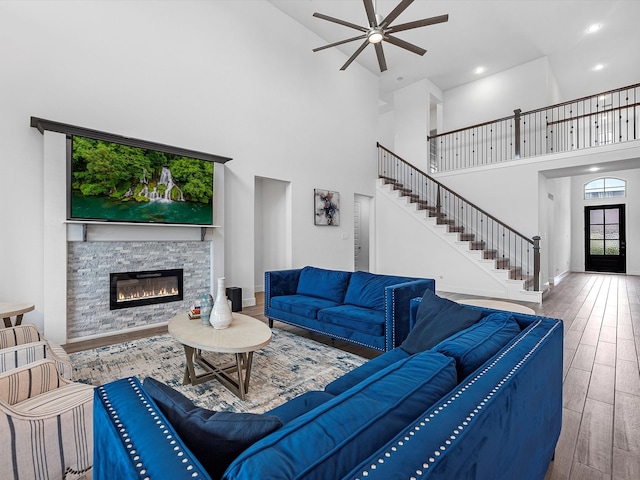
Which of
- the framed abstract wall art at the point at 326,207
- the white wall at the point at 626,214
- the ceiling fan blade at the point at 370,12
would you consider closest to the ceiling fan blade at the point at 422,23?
the ceiling fan blade at the point at 370,12

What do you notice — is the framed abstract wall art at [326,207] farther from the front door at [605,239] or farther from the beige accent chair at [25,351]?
the front door at [605,239]

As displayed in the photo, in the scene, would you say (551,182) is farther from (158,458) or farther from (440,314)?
(158,458)

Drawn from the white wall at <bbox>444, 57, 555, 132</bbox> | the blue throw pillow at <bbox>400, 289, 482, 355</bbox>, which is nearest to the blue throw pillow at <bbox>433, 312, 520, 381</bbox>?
the blue throw pillow at <bbox>400, 289, 482, 355</bbox>

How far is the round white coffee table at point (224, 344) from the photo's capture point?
2.28 meters

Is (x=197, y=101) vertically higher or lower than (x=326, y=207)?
higher

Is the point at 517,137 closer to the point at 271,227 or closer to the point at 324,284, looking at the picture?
the point at 271,227

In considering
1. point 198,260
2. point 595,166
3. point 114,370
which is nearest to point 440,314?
point 114,370

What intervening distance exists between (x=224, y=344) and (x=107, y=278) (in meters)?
2.60

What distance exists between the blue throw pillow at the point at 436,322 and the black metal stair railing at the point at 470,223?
16.3 ft

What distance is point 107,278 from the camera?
13.0 ft

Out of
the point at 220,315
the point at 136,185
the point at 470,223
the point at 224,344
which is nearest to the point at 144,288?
the point at 136,185

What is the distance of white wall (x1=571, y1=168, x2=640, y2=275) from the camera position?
1024 cm

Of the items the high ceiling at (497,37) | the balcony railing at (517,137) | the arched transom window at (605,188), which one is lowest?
the arched transom window at (605,188)

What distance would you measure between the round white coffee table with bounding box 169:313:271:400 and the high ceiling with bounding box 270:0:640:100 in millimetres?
6160
